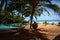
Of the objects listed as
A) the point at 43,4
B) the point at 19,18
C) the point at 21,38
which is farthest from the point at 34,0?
the point at 19,18

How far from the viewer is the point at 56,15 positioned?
15.0 meters

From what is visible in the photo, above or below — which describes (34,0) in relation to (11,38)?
above

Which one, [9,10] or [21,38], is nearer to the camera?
[21,38]

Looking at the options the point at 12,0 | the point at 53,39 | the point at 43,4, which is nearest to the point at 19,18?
the point at 43,4

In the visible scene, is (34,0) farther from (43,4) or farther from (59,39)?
(59,39)

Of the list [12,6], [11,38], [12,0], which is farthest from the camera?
[12,6]

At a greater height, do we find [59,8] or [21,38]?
[59,8]

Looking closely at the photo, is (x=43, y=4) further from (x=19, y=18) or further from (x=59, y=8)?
(x=19, y=18)

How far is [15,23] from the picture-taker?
26016mm

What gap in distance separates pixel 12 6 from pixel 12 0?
0.96m

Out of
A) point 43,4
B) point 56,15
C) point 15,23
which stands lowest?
point 15,23

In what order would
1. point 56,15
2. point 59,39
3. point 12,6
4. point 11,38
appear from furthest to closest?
point 56,15 < point 12,6 < point 11,38 < point 59,39

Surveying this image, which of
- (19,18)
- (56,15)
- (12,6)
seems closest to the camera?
(12,6)

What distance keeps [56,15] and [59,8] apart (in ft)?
2.36
